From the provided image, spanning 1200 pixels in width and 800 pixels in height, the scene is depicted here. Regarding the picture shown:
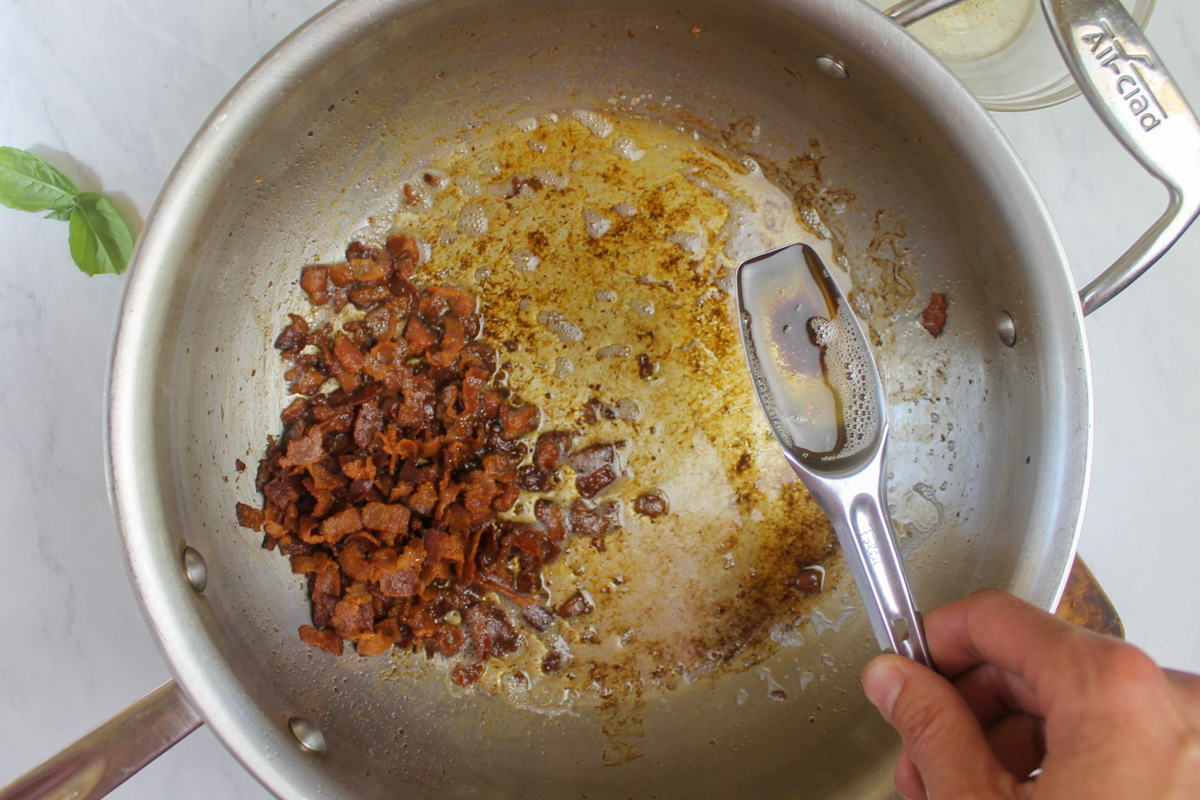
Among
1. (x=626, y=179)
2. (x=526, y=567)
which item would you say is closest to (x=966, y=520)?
(x=526, y=567)

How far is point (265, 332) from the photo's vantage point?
4.29ft

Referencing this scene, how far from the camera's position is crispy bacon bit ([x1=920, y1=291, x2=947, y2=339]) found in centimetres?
130

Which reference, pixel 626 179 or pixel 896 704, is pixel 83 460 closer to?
pixel 626 179

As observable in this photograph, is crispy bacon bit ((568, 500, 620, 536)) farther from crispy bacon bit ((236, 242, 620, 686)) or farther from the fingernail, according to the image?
the fingernail

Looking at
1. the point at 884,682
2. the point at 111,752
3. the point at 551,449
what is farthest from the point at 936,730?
the point at 111,752

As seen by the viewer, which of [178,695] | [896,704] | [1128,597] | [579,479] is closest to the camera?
[896,704]

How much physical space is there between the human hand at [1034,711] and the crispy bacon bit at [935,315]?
0.60 meters

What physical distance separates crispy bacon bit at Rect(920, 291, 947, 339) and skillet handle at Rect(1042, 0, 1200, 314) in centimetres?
26

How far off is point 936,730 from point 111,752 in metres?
1.12

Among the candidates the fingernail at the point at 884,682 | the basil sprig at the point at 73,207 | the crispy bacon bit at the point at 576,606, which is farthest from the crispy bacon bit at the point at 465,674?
the basil sprig at the point at 73,207

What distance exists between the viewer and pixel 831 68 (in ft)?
3.92

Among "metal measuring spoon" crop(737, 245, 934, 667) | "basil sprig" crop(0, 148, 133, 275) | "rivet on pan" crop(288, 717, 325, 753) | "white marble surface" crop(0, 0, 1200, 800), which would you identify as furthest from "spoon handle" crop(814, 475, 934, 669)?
"basil sprig" crop(0, 148, 133, 275)

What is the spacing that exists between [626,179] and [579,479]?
2.10 feet

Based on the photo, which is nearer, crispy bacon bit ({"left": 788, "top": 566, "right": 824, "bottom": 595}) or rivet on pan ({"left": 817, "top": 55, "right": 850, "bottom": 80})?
rivet on pan ({"left": 817, "top": 55, "right": 850, "bottom": 80})
